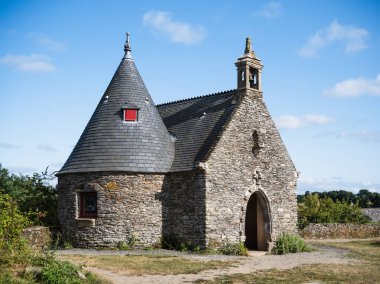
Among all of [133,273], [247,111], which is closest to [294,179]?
[247,111]

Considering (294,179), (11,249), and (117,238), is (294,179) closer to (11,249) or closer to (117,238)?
(117,238)

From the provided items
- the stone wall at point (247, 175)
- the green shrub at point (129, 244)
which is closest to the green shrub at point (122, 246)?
the green shrub at point (129, 244)

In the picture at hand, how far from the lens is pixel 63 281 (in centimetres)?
1081

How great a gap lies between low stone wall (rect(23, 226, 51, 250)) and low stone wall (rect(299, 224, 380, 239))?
16.0 metres

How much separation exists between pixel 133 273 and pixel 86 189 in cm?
721

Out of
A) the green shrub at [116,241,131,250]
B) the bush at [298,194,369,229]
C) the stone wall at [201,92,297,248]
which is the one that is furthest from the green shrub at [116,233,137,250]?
the bush at [298,194,369,229]

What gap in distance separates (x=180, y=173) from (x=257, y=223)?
15.5 ft

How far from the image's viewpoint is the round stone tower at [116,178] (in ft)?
63.2

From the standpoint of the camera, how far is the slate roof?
789 inches

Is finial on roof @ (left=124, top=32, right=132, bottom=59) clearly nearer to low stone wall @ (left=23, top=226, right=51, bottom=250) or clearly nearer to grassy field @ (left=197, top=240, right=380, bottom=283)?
low stone wall @ (left=23, top=226, right=51, bottom=250)

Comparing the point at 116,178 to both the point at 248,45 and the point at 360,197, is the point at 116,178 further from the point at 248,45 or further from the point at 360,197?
the point at 360,197

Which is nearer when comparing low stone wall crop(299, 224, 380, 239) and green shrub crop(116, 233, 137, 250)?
green shrub crop(116, 233, 137, 250)

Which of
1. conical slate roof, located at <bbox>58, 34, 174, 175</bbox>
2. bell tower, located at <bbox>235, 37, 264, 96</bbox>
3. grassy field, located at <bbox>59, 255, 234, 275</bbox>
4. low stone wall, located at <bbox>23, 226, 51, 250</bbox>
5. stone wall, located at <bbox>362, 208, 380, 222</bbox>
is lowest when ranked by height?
grassy field, located at <bbox>59, 255, 234, 275</bbox>

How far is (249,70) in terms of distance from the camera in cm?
2155
